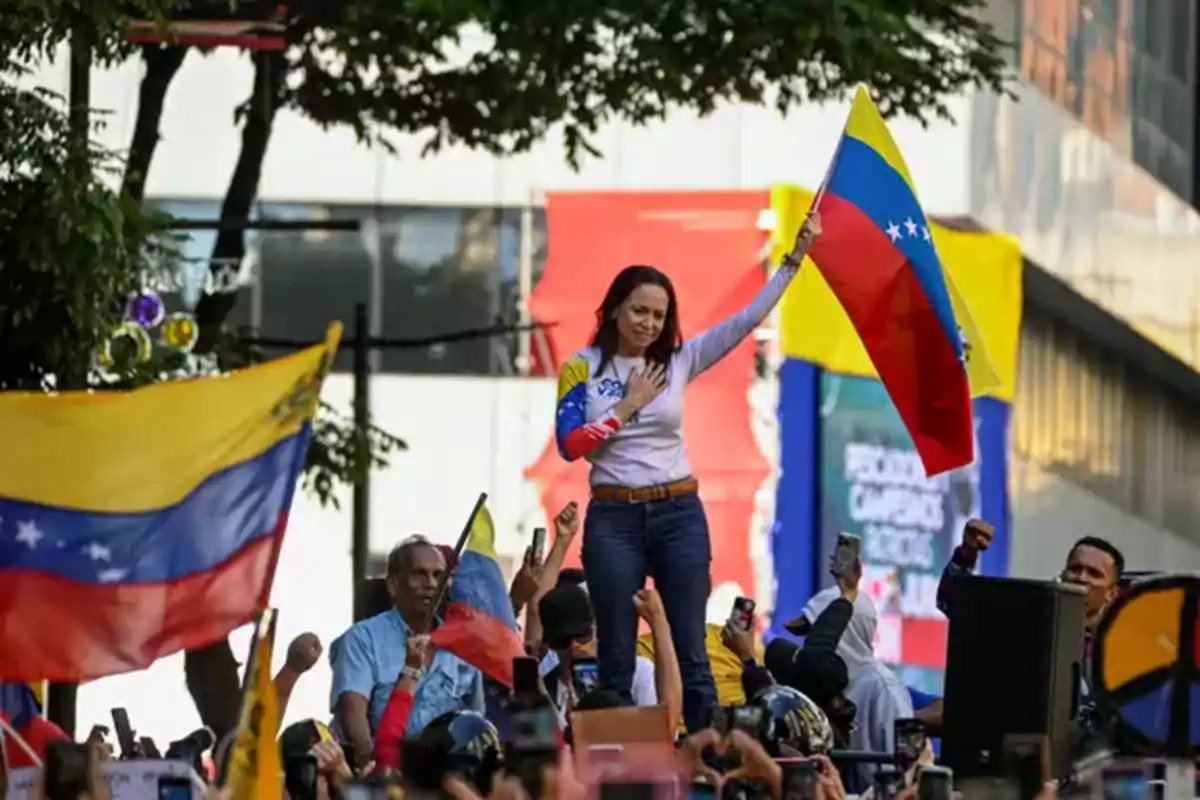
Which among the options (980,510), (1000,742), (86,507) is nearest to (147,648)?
(86,507)

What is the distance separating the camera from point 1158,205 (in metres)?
46.2

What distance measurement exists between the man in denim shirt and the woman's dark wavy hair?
903 mm

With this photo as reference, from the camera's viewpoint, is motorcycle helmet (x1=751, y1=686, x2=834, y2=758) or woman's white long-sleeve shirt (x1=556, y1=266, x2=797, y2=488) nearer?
motorcycle helmet (x1=751, y1=686, x2=834, y2=758)

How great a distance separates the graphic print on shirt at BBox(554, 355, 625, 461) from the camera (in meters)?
12.1

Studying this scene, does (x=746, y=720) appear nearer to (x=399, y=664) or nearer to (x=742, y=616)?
(x=399, y=664)

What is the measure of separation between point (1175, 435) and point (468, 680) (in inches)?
1513

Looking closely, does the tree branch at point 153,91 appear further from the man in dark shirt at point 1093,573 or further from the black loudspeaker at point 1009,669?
the black loudspeaker at point 1009,669

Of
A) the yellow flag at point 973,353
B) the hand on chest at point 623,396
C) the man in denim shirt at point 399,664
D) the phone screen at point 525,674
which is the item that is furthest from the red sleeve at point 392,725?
the yellow flag at point 973,353

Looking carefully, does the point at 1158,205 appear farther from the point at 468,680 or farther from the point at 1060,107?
the point at 468,680

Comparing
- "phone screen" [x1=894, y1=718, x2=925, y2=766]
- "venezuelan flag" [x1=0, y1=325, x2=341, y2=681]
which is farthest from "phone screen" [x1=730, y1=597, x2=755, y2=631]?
"phone screen" [x1=894, y1=718, x2=925, y2=766]

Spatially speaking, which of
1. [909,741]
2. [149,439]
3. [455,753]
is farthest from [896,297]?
[455,753]

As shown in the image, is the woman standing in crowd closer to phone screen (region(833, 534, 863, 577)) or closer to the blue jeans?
the blue jeans

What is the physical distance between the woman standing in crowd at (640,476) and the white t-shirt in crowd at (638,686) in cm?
19

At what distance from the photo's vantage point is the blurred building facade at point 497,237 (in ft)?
122
